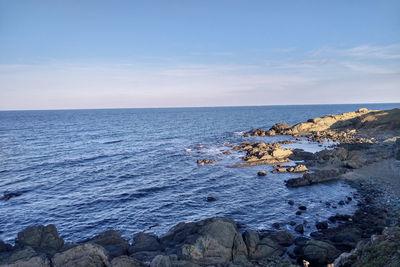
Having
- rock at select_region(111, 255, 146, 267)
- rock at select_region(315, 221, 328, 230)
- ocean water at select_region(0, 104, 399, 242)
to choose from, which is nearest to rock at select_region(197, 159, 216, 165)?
ocean water at select_region(0, 104, 399, 242)

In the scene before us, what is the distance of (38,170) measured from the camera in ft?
163

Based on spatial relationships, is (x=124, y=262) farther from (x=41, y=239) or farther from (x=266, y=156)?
(x=266, y=156)

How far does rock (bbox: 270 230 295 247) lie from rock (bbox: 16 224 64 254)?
61.7 ft

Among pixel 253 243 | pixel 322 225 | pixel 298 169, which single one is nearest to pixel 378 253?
pixel 253 243

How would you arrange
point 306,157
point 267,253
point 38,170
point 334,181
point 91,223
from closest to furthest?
1. point 267,253
2. point 91,223
3. point 334,181
4. point 38,170
5. point 306,157

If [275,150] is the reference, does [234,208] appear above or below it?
→ below

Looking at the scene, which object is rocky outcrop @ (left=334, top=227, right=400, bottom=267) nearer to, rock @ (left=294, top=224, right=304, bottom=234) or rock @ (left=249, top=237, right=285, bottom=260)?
rock @ (left=249, top=237, right=285, bottom=260)

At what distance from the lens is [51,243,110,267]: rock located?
15977 mm

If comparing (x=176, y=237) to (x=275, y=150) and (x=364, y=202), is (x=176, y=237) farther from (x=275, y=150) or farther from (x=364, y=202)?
(x=275, y=150)

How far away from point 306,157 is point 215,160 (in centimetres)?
1971

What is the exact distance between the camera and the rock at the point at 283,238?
22547 millimetres

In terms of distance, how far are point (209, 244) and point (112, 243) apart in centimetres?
918

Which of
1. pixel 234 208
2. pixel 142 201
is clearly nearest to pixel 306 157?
pixel 234 208

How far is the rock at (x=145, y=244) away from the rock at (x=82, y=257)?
448 cm
